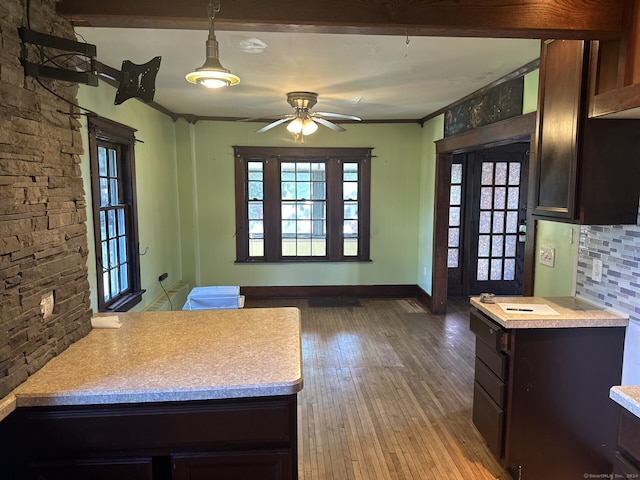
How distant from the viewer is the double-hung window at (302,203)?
5871 mm

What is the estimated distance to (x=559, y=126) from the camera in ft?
7.19

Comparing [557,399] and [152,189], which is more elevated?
[152,189]

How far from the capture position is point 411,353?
4.07 meters

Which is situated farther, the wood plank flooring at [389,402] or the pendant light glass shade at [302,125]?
the pendant light glass shade at [302,125]

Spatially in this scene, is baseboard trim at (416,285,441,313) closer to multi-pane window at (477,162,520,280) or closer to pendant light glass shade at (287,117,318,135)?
multi-pane window at (477,162,520,280)

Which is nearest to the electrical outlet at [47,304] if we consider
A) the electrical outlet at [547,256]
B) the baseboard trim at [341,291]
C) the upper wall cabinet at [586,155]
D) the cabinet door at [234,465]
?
the cabinet door at [234,465]

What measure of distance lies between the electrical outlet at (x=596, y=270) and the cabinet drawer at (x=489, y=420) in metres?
0.93

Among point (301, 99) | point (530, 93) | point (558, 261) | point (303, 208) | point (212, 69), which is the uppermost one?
point (301, 99)

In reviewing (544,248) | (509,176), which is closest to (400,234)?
(509,176)

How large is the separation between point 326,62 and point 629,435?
2.86 meters

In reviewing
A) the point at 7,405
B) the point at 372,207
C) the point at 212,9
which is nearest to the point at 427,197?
the point at 372,207

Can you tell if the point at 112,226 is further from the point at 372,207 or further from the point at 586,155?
the point at 586,155

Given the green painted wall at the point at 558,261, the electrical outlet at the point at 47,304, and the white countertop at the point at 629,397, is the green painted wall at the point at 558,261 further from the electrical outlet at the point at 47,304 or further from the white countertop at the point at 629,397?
the electrical outlet at the point at 47,304

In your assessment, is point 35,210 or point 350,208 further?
point 350,208
